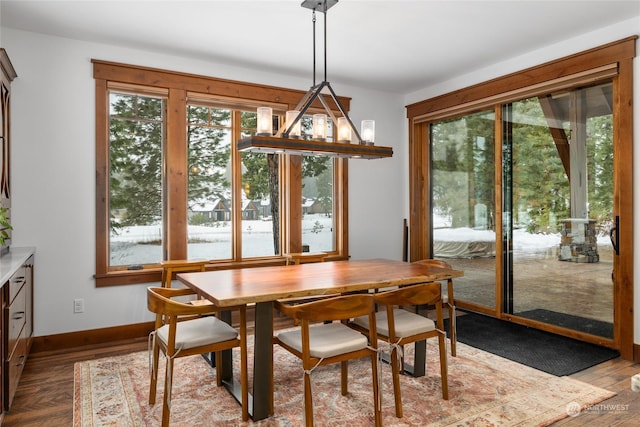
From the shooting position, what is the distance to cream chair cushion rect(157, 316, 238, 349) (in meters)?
2.38

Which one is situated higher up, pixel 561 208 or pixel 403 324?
pixel 561 208

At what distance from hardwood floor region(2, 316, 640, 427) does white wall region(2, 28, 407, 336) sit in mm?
352

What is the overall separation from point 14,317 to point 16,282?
0.23 metres

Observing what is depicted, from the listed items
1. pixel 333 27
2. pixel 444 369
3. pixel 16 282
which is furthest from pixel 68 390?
pixel 333 27

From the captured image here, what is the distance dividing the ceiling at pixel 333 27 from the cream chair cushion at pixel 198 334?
2.28 metres

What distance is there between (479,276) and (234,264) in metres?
2.72

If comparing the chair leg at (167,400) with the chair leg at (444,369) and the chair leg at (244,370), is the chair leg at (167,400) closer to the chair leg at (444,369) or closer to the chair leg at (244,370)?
the chair leg at (244,370)

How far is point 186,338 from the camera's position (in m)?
2.40

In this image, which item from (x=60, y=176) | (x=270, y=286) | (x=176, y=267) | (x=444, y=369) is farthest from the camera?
(x=176, y=267)

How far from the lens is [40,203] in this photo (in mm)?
3652

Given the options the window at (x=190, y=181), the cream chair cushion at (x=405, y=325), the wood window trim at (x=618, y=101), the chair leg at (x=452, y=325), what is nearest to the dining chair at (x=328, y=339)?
the cream chair cushion at (x=405, y=325)

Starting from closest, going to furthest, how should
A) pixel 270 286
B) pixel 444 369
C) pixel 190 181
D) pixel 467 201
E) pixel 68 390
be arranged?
pixel 270 286 < pixel 444 369 < pixel 68 390 < pixel 190 181 < pixel 467 201

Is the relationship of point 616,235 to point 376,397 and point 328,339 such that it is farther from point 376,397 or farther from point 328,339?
point 328,339

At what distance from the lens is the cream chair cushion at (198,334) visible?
2.38 metres
